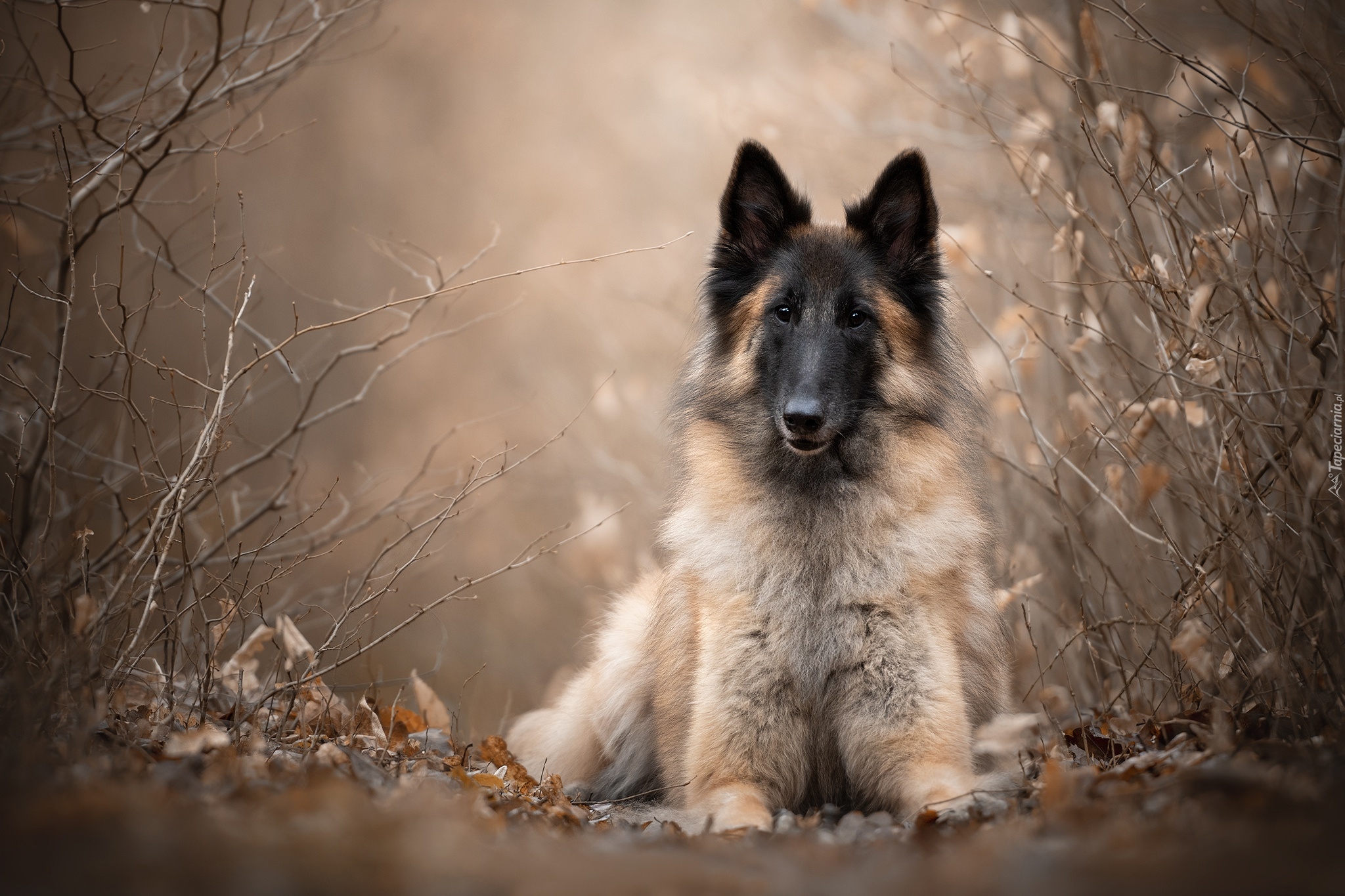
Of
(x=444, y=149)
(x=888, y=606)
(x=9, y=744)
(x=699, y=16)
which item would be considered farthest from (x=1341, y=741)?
(x=444, y=149)

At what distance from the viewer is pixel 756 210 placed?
3857mm

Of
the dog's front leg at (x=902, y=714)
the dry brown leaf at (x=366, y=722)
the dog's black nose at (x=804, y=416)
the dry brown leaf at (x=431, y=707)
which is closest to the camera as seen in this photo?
the dog's front leg at (x=902, y=714)

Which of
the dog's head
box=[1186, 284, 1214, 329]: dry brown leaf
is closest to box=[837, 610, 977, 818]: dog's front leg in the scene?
the dog's head

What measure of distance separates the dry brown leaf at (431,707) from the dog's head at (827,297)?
2068 mm

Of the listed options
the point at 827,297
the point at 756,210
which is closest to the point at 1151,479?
the point at 827,297

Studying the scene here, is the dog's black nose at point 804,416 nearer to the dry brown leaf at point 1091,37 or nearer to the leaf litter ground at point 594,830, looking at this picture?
the leaf litter ground at point 594,830

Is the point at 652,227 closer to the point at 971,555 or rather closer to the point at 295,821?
the point at 971,555

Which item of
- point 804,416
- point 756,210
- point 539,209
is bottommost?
point 804,416

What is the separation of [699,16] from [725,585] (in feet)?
33.0

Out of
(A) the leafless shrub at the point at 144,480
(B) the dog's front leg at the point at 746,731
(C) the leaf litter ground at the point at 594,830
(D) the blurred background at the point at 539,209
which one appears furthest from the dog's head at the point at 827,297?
(D) the blurred background at the point at 539,209

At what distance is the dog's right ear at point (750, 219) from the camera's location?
12.5 ft

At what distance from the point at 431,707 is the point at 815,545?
2.41 metres

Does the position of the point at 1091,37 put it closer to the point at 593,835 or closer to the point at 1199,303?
the point at 1199,303

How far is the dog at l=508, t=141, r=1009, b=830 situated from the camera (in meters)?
3.22
